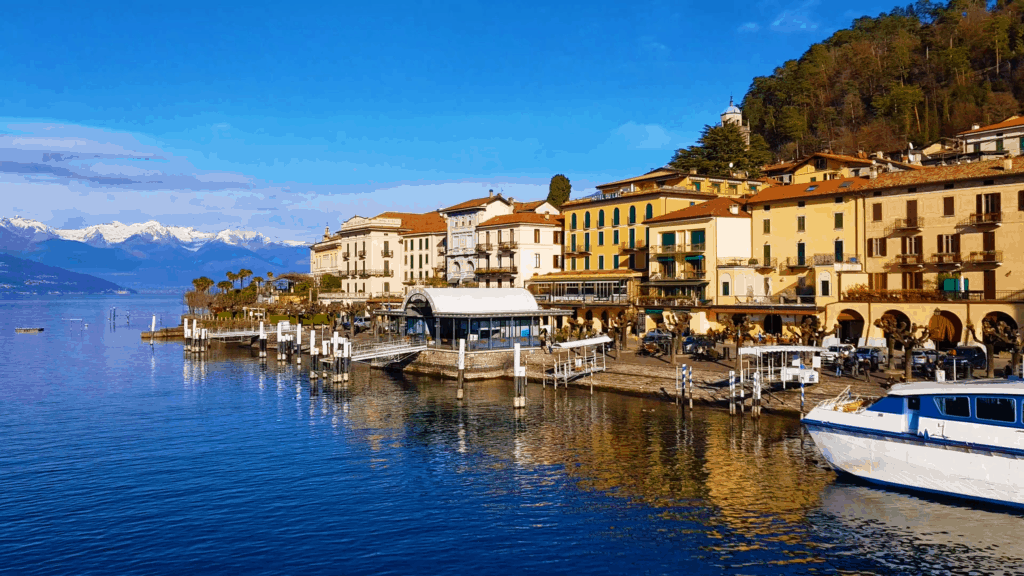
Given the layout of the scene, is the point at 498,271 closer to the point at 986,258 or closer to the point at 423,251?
the point at 423,251

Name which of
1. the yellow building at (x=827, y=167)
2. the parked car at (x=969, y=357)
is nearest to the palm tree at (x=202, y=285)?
the yellow building at (x=827, y=167)

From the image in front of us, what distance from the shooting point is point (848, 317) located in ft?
198

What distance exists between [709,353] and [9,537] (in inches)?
1668

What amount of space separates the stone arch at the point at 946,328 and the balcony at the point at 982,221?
6.29m

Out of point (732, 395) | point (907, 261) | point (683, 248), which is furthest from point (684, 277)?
point (732, 395)

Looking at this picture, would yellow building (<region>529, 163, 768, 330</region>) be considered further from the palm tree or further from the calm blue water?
the palm tree

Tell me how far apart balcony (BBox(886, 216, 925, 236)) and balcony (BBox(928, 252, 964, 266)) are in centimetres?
253

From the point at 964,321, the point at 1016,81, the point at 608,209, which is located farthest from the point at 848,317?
the point at 1016,81

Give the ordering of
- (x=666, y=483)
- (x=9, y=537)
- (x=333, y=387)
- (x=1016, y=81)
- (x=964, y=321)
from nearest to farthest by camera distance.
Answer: (x=9, y=537) < (x=666, y=483) < (x=964, y=321) < (x=333, y=387) < (x=1016, y=81)

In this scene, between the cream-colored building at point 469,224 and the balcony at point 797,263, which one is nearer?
the balcony at point 797,263

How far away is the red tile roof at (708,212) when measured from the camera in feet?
230

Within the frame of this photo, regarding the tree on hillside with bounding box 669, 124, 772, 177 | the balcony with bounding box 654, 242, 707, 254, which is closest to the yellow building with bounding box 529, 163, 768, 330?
the balcony with bounding box 654, 242, 707, 254

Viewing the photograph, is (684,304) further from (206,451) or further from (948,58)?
(948,58)

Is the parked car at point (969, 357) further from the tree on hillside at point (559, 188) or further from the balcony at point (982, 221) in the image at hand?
the tree on hillside at point (559, 188)
